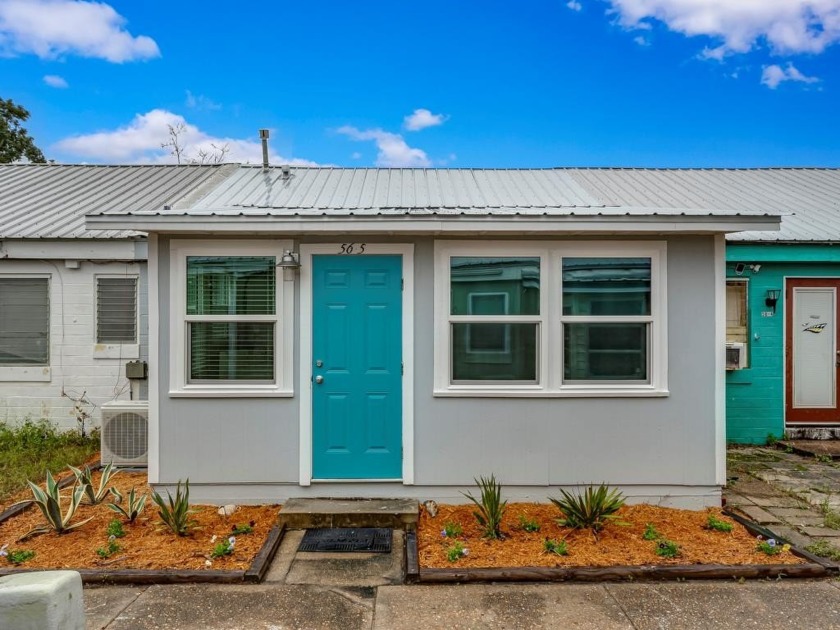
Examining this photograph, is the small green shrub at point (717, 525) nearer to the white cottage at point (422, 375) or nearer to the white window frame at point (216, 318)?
the white cottage at point (422, 375)

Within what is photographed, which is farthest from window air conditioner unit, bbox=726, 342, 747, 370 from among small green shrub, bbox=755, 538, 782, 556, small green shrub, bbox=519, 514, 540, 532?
small green shrub, bbox=519, 514, 540, 532

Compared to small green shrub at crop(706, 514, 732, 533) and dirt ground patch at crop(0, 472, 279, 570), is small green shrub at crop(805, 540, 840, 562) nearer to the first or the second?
small green shrub at crop(706, 514, 732, 533)

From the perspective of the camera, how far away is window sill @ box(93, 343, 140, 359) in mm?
7105

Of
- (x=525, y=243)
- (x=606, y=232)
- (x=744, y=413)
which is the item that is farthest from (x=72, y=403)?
(x=744, y=413)

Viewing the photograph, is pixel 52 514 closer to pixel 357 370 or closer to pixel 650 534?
pixel 357 370

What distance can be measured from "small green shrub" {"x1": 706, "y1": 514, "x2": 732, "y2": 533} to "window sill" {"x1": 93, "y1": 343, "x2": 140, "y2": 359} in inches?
273

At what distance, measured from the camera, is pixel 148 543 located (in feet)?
13.1

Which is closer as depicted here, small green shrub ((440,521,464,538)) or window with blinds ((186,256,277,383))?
small green shrub ((440,521,464,538))

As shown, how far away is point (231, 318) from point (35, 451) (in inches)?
153

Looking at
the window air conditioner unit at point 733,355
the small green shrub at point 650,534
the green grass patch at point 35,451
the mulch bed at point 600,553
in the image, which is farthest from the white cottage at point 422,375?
the window air conditioner unit at point 733,355

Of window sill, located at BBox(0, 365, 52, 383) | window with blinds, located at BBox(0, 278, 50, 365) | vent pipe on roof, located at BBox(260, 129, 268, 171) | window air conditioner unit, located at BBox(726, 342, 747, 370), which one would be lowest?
window sill, located at BBox(0, 365, 52, 383)

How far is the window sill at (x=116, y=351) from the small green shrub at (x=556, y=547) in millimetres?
5893

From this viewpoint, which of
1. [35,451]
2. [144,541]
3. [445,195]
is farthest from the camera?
[35,451]

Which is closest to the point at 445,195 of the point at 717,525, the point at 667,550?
the point at 667,550
